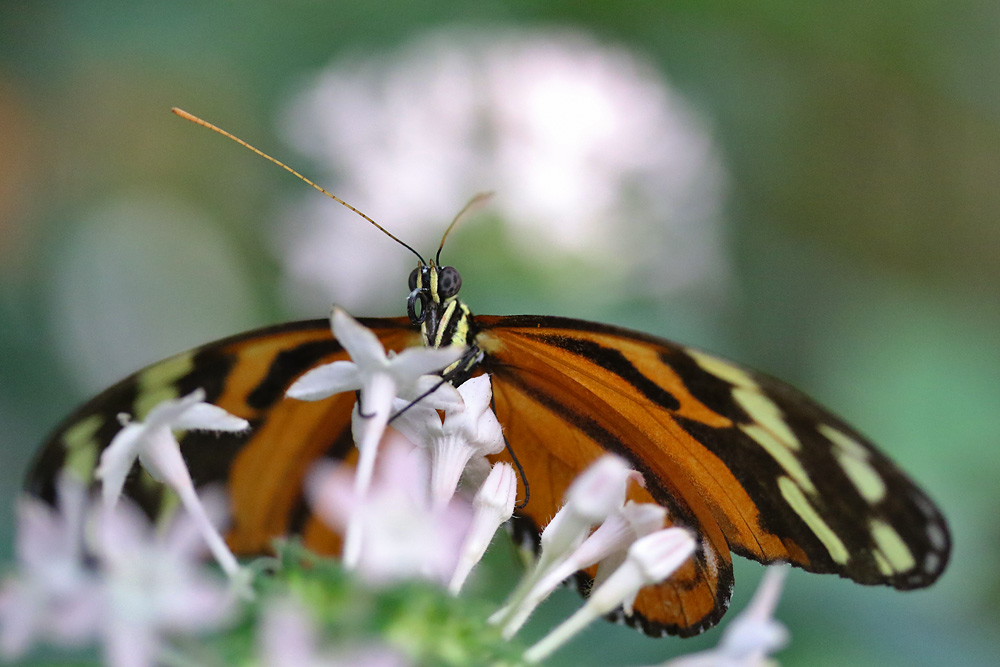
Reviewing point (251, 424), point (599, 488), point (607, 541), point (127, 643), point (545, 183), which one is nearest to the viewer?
point (127, 643)

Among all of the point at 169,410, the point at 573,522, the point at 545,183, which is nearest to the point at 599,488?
the point at 573,522

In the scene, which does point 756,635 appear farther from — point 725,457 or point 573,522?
point 725,457

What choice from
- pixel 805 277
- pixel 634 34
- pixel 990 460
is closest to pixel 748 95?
pixel 634 34

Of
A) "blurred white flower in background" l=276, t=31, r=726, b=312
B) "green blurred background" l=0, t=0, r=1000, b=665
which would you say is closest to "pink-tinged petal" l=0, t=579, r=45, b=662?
"green blurred background" l=0, t=0, r=1000, b=665

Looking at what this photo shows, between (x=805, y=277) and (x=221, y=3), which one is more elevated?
(x=221, y=3)

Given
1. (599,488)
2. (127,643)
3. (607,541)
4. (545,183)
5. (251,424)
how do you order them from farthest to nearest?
(545,183) → (251,424) → (607,541) → (599,488) → (127,643)

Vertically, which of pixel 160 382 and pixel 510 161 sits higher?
pixel 510 161

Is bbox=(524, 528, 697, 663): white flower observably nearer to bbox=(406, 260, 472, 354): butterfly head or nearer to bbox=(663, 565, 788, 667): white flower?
bbox=(663, 565, 788, 667): white flower

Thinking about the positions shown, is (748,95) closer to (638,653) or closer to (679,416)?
(638,653)
